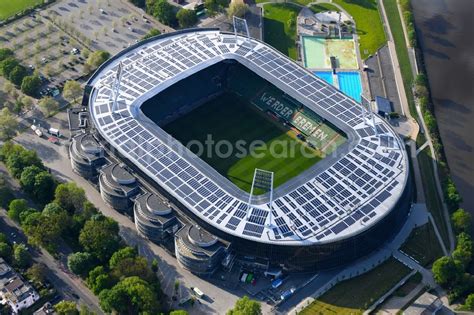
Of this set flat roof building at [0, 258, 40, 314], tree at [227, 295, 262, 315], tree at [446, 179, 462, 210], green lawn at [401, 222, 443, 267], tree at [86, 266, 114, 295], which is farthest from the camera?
tree at [446, 179, 462, 210]

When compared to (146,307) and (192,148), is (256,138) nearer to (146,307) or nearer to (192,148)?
(192,148)

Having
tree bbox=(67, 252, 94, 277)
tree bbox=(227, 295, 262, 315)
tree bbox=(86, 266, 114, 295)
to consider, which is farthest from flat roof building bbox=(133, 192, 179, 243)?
tree bbox=(227, 295, 262, 315)

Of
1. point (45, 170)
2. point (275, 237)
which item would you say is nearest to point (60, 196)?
point (45, 170)

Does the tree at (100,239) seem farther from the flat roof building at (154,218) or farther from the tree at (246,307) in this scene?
the tree at (246,307)

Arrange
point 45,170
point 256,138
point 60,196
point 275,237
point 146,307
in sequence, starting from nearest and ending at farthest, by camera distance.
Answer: point 146,307, point 275,237, point 60,196, point 45,170, point 256,138

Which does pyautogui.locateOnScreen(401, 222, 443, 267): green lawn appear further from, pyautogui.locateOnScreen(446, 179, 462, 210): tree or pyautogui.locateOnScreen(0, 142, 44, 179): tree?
pyautogui.locateOnScreen(0, 142, 44, 179): tree

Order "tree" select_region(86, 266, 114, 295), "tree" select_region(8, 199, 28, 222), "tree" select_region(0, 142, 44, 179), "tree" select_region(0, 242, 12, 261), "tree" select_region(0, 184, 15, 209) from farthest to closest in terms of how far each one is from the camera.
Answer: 1. "tree" select_region(0, 142, 44, 179)
2. "tree" select_region(0, 184, 15, 209)
3. "tree" select_region(8, 199, 28, 222)
4. "tree" select_region(0, 242, 12, 261)
5. "tree" select_region(86, 266, 114, 295)

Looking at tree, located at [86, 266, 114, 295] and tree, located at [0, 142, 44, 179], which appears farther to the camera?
tree, located at [0, 142, 44, 179]
